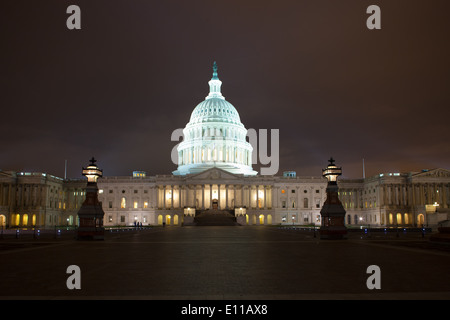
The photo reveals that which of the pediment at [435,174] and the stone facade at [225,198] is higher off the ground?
the pediment at [435,174]

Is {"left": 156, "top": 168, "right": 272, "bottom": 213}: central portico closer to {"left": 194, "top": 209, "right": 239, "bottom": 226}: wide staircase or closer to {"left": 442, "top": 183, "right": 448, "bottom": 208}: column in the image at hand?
{"left": 194, "top": 209, "right": 239, "bottom": 226}: wide staircase

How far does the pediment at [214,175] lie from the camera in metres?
129

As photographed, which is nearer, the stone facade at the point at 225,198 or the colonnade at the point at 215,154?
the stone facade at the point at 225,198

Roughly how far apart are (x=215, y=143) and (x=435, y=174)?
7035cm

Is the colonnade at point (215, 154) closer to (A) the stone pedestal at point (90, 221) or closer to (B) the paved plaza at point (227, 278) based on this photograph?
(A) the stone pedestal at point (90, 221)

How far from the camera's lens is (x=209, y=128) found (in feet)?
495

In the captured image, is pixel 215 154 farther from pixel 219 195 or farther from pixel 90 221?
pixel 90 221

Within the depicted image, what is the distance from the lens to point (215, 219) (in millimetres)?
102750

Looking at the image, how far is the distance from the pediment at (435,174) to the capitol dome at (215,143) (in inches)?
2155

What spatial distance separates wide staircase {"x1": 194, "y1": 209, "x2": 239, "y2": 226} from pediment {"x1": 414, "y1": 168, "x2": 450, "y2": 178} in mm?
57590

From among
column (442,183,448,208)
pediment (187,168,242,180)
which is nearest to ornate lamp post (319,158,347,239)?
pediment (187,168,242,180)

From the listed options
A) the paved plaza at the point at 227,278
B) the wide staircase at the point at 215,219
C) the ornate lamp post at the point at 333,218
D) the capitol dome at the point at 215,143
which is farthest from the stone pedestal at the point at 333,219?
the capitol dome at the point at 215,143

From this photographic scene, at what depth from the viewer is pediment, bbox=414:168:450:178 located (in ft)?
402
